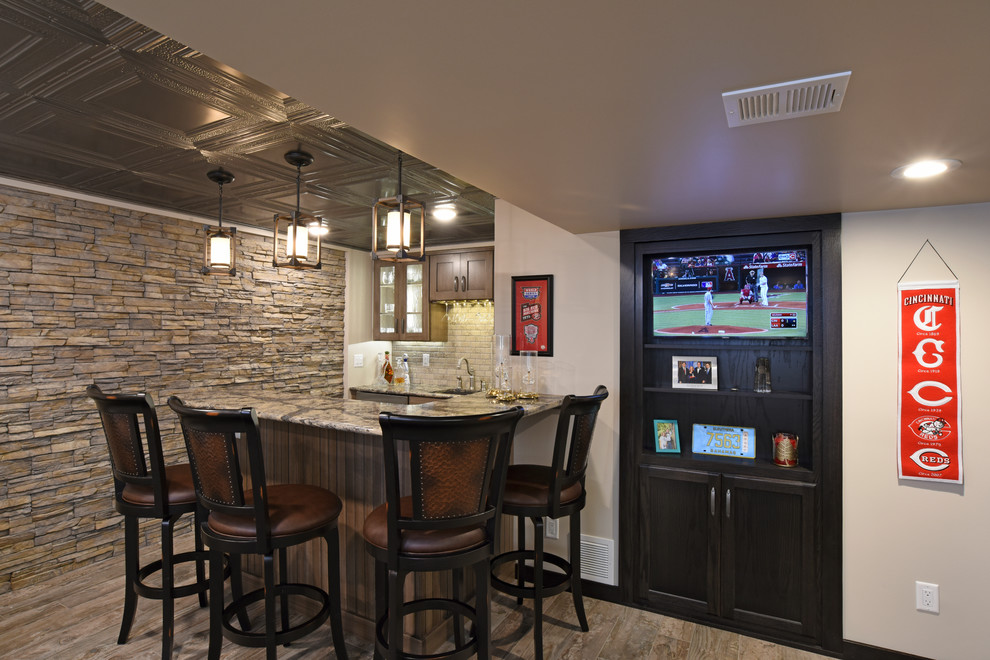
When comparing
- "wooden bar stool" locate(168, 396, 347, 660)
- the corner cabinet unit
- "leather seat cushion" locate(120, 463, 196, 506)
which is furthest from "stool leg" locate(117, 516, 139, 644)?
the corner cabinet unit

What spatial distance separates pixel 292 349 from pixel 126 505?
102 inches

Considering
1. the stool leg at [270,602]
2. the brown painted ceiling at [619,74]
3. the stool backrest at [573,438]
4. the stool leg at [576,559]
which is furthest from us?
the stool leg at [576,559]

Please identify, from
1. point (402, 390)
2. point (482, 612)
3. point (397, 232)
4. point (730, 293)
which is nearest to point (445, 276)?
point (402, 390)

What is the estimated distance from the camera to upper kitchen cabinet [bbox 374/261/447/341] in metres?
5.48

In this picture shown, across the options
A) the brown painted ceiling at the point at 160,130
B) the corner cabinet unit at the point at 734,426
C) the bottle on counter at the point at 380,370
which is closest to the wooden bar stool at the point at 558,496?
the corner cabinet unit at the point at 734,426

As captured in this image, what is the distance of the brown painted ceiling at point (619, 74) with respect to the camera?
974 mm

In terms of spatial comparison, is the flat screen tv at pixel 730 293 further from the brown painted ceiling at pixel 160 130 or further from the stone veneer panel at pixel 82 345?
the stone veneer panel at pixel 82 345

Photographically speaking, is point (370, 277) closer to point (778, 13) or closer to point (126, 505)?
point (126, 505)

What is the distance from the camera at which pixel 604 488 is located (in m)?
3.05

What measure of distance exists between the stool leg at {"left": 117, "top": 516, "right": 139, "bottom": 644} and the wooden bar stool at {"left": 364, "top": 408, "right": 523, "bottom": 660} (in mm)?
1310

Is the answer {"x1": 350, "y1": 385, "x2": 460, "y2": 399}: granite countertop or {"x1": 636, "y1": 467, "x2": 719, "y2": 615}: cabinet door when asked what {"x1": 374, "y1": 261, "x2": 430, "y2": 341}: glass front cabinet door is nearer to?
{"x1": 350, "y1": 385, "x2": 460, "y2": 399}: granite countertop

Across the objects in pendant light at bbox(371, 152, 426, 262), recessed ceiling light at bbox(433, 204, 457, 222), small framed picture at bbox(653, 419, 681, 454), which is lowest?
small framed picture at bbox(653, 419, 681, 454)

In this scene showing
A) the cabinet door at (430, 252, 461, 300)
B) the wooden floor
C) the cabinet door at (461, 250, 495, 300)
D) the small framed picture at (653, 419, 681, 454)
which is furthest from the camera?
the cabinet door at (430, 252, 461, 300)

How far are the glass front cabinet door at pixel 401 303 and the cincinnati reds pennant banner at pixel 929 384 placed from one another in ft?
13.0
